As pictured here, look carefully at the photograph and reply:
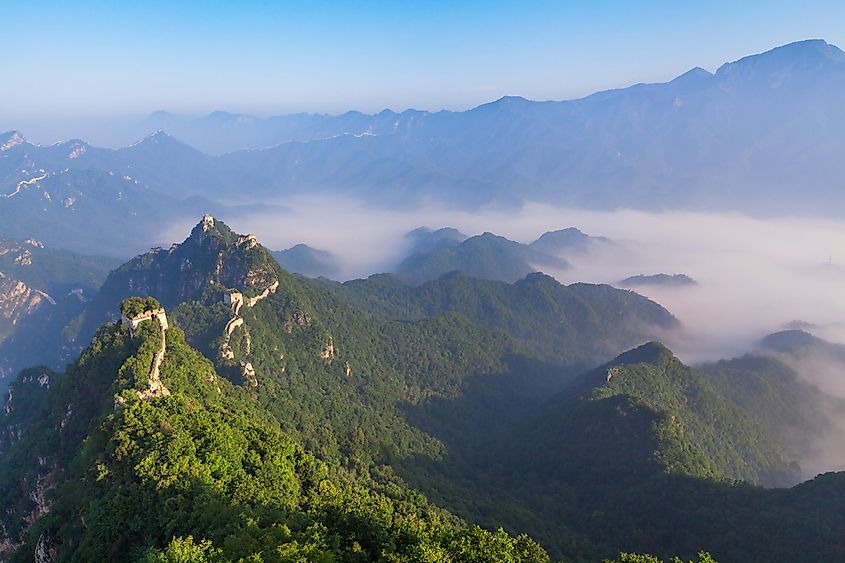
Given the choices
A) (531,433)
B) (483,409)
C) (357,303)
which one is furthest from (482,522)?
(357,303)

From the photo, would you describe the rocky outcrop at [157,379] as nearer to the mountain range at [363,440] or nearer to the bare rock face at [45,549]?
the mountain range at [363,440]

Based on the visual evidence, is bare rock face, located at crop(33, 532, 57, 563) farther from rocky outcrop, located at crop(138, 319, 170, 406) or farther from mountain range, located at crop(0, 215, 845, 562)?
rocky outcrop, located at crop(138, 319, 170, 406)

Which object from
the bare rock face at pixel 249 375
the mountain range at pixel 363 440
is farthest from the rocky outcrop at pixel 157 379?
the bare rock face at pixel 249 375

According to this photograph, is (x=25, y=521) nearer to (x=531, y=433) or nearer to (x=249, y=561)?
(x=249, y=561)

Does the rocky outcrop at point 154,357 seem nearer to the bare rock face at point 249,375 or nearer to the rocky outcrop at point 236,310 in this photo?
the bare rock face at point 249,375

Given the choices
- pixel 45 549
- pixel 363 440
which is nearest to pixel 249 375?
pixel 363 440

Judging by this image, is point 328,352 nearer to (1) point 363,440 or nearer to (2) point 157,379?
(1) point 363,440

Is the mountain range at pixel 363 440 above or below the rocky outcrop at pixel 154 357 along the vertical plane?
below

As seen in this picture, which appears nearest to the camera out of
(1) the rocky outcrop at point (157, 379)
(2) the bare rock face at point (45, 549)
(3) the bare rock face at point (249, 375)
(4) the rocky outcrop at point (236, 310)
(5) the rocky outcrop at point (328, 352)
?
(2) the bare rock face at point (45, 549)

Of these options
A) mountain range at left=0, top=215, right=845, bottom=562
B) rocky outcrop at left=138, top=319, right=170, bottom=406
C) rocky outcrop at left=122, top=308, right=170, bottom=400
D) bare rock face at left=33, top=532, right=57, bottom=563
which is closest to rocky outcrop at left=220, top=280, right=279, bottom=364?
mountain range at left=0, top=215, right=845, bottom=562

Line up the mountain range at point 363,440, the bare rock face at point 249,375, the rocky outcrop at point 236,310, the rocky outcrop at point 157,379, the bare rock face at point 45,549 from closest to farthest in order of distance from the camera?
1. the mountain range at point 363,440
2. the bare rock face at point 45,549
3. the rocky outcrop at point 157,379
4. the bare rock face at point 249,375
5. the rocky outcrop at point 236,310

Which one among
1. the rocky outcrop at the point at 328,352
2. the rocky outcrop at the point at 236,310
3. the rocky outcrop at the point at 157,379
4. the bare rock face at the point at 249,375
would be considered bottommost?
the rocky outcrop at the point at 328,352

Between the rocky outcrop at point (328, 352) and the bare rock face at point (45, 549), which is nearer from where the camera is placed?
the bare rock face at point (45, 549)
